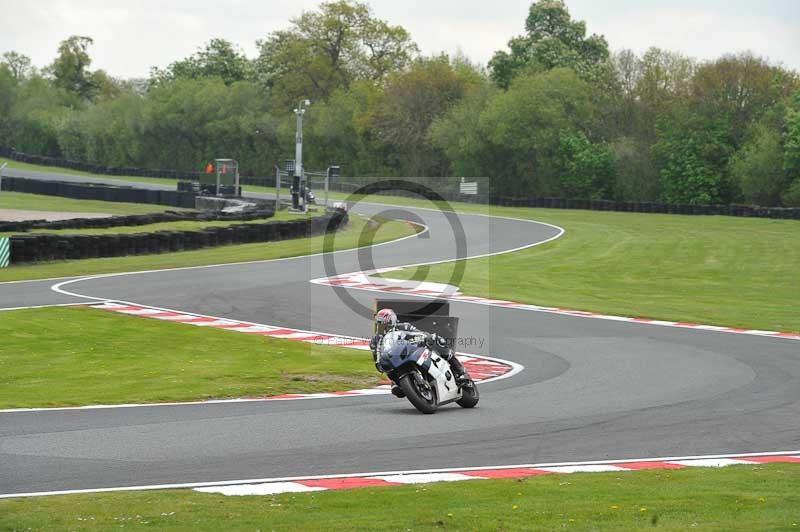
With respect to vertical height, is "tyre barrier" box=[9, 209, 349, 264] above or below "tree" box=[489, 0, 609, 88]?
below

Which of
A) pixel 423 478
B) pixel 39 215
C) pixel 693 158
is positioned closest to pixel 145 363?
pixel 423 478

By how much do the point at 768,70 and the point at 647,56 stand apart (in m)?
11.7

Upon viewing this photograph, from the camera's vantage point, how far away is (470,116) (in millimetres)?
88750

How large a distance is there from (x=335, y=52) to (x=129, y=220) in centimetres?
7582

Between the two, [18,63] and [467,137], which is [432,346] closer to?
[467,137]

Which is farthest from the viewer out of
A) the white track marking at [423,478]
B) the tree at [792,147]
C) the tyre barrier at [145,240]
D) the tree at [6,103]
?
the tree at [6,103]

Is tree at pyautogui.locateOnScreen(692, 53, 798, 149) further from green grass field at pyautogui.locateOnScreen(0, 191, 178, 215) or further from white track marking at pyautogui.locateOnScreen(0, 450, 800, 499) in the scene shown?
white track marking at pyautogui.locateOnScreen(0, 450, 800, 499)

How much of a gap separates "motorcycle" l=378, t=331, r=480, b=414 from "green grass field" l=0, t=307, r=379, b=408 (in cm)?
265

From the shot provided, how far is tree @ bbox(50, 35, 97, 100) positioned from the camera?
541 ft

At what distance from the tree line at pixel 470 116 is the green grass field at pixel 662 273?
726 inches

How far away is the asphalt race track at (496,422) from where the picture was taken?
10.7m

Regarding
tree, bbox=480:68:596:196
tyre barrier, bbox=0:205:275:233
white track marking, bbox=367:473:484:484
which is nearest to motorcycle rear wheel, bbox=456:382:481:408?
white track marking, bbox=367:473:484:484

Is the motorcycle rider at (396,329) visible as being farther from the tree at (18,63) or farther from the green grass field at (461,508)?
the tree at (18,63)

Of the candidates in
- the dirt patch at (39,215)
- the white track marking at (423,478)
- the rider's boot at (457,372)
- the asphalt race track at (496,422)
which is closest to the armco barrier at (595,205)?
the dirt patch at (39,215)
